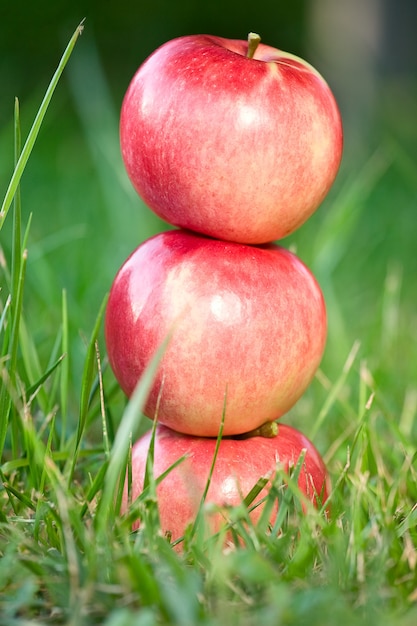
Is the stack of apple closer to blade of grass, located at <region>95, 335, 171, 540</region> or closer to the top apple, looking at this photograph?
the top apple

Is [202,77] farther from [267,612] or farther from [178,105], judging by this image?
[267,612]

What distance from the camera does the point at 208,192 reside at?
106 cm

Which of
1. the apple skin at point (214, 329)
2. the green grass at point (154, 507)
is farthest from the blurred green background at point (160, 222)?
the apple skin at point (214, 329)

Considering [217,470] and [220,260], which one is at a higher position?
[220,260]

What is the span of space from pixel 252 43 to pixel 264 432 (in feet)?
1.72

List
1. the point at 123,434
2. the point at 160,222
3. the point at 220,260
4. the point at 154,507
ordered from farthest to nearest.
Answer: the point at 160,222
the point at 220,260
the point at 154,507
the point at 123,434

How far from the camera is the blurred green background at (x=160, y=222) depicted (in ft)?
6.40

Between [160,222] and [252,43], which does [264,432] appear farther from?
[160,222]

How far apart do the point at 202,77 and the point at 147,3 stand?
6533 mm

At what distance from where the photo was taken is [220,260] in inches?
42.7

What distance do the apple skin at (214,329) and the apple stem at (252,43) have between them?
0.83 ft

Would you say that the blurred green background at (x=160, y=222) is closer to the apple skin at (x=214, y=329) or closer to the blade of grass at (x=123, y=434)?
the apple skin at (x=214, y=329)

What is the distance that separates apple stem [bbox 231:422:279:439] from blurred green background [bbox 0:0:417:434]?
0.44 metres

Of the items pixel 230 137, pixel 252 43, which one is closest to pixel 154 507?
pixel 230 137
